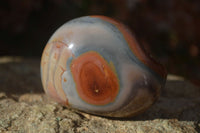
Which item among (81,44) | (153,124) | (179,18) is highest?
(179,18)

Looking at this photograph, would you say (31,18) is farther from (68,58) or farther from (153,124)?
(153,124)

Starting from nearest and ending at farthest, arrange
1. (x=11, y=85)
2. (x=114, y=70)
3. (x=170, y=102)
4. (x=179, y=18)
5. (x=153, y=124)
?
1. (x=114, y=70)
2. (x=153, y=124)
3. (x=170, y=102)
4. (x=11, y=85)
5. (x=179, y=18)

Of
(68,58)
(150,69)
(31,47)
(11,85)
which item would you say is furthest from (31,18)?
(150,69)

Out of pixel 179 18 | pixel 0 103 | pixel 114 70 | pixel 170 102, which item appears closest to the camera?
pixel 114 70

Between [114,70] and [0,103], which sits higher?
[114,70]
